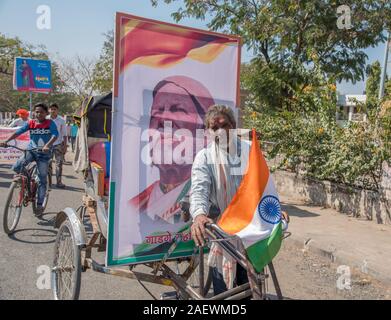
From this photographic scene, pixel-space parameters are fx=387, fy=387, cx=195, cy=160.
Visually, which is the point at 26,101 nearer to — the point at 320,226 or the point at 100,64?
the point at 100,64

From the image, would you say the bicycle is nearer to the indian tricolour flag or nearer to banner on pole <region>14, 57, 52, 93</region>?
the indian tricolour flag

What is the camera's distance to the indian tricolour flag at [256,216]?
221cm

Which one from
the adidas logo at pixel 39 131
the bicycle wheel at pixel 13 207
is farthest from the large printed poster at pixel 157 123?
the adidas logo at pixel 39 131

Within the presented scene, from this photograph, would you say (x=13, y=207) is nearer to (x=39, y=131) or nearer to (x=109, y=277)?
A: (x=39, y=131)

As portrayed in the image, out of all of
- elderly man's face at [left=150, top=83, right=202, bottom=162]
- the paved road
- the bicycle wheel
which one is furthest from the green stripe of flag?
the bicycle wheel

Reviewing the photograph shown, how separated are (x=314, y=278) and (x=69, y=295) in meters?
2.64

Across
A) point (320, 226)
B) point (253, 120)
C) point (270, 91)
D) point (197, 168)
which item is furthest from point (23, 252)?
point (270, 91)

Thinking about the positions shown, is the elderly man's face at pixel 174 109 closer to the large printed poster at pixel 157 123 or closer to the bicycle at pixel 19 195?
the large printed poster at pixel 157 123

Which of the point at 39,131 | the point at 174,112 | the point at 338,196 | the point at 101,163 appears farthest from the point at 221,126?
the point at 338,196

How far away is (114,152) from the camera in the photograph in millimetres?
2572

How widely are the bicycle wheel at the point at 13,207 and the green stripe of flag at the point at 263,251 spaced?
12.8ft

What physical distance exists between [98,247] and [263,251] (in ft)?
4.84

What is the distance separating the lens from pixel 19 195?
532 centimetres

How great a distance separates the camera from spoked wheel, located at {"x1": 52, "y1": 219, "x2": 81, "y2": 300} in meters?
2.79
